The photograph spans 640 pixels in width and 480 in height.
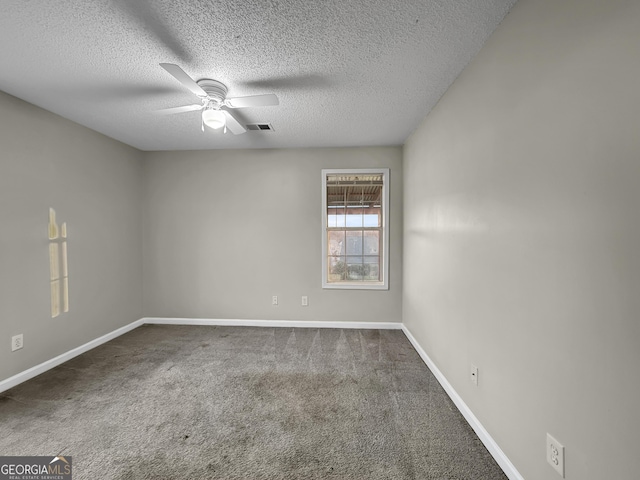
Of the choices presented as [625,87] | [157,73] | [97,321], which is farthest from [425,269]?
[97,321]

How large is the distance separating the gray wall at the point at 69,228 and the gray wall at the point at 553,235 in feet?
12.2

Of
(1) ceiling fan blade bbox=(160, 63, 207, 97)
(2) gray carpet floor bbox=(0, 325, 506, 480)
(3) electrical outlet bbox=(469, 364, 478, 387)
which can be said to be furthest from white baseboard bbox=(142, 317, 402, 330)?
(1) ceiling fan blade bbox=(160, 63, 207, 97)

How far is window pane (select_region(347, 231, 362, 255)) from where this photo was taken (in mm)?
3877

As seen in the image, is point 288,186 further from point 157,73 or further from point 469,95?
point 469,95

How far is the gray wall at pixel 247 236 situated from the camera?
3.78 m

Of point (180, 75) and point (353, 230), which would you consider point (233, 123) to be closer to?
point (180, 75)

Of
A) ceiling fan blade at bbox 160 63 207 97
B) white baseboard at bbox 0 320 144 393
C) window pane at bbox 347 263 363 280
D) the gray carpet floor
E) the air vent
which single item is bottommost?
the gray carpet floor

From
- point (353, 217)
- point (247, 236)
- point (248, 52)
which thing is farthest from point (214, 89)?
point (353, 217)

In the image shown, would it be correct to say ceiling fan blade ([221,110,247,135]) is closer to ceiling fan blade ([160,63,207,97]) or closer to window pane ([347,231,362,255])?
ceiling fan blade ([160,63,207,97])

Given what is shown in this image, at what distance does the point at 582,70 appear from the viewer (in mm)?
1030

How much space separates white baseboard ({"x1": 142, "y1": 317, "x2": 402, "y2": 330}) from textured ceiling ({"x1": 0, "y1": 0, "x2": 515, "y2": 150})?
2630 mm

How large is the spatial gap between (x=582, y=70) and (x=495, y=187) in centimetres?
66

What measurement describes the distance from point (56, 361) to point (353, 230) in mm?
3585

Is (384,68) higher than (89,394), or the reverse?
(384,68)
